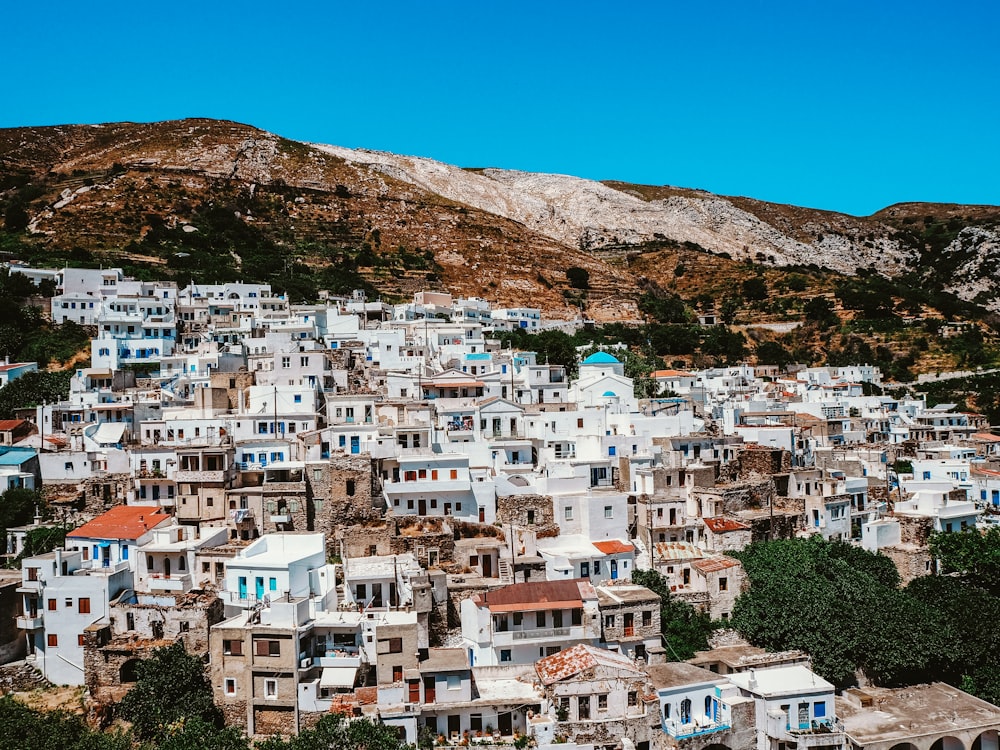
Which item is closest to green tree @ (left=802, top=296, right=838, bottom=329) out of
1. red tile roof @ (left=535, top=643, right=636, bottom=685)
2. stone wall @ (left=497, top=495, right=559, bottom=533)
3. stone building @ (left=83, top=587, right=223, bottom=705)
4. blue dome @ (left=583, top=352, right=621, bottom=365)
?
blue dome @ (left=583, top=352, right=621, bottom=365)

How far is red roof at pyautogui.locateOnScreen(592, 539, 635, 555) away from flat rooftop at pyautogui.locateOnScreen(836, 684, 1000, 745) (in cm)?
820

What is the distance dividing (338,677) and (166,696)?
464 cm

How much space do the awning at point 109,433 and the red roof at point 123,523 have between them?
6359mm

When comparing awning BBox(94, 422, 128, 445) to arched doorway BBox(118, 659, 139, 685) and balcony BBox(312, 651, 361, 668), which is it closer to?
arched doorway BBox(118, 659, 139, 685)

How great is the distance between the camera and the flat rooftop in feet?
87.0

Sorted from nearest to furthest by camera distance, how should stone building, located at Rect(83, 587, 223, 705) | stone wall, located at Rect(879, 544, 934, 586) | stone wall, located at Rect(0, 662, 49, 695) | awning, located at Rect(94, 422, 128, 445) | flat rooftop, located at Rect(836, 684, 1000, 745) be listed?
stone building, located at Rect(83, 587, 223, 705)
flat rooftop, located at Rect(836, 684, 1000, 745)
stone wall, located at Rect(0, 662, 49, 695)
stone wall, located at Rect(879, 544, 934, 586)
awning, located at Rect(94, 422, 128, 445)

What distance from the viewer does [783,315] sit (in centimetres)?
9444

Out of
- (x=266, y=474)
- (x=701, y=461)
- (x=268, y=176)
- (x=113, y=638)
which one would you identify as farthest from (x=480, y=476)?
(x=268, y=176)

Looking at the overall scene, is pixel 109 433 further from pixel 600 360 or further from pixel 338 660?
pixel 600 360

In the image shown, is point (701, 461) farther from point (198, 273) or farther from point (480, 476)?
point (198, 273)

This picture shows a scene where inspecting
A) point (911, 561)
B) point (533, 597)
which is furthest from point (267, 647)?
point (911, 561)

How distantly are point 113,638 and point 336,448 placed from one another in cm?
1087

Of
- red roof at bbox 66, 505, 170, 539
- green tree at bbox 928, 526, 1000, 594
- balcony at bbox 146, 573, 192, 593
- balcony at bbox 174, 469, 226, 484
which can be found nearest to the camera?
balcony at bbox 146, 573, 192, 593

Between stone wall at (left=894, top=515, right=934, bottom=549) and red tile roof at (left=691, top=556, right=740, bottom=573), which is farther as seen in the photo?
stone wall at (left=894, top=515, right=934, bottom=549)
